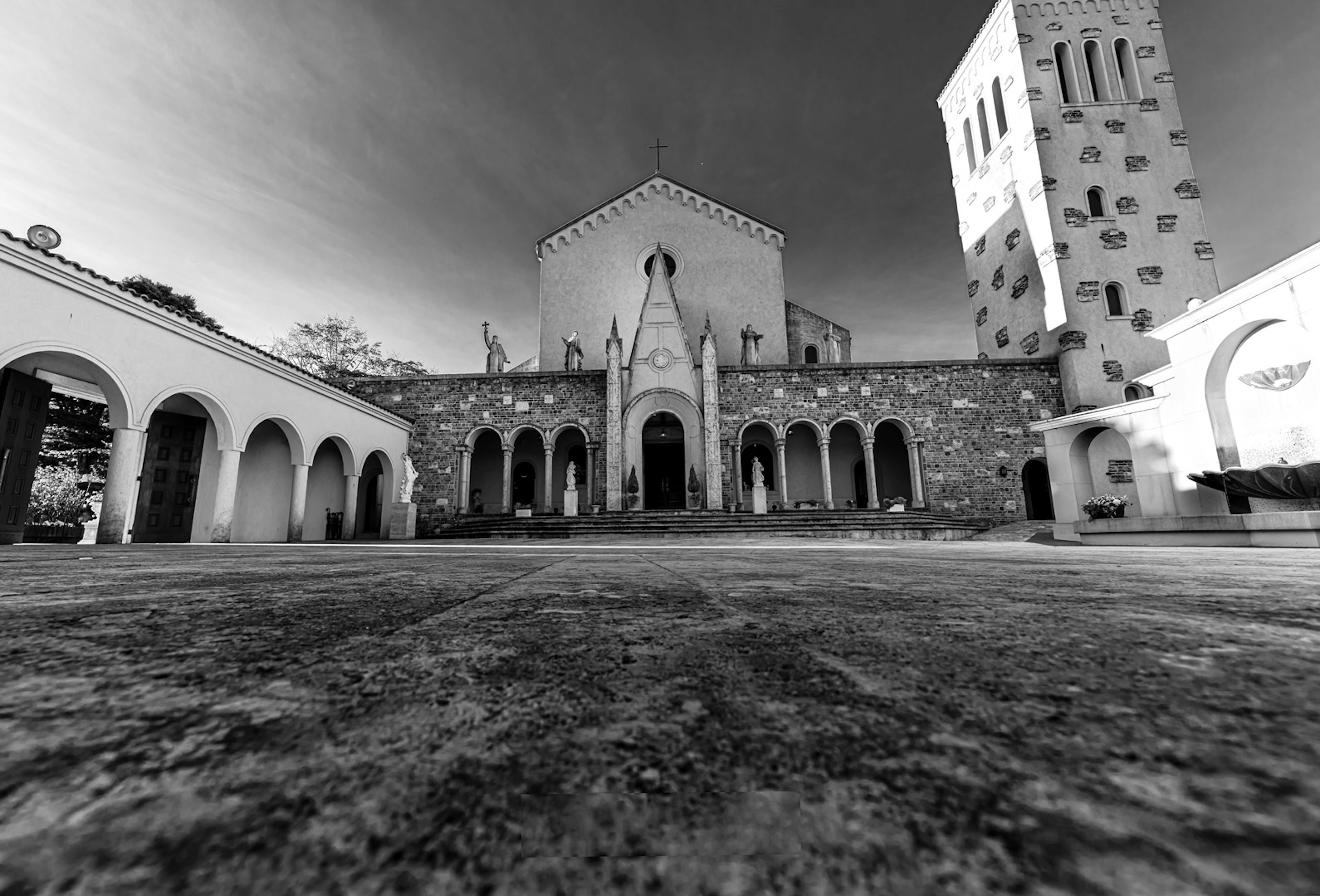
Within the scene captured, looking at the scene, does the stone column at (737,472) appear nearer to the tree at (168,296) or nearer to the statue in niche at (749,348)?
the statue in niche at (749,348)

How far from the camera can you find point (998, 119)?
20.0 m

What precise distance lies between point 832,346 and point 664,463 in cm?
781

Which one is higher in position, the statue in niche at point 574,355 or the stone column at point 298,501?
the statue in niche at point 574,355

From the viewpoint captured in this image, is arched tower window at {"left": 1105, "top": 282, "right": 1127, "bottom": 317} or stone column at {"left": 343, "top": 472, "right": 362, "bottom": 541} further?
arched tower window at {"left": 1105, "top": 282, "right": 1127, "bottom": 317}

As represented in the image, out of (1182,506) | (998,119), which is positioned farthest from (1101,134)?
(1182,506)

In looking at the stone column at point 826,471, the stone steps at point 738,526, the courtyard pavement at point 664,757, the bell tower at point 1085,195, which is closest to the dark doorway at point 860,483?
the stone column at point 826,471

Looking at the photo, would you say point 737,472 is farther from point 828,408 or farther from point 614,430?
point 614,430

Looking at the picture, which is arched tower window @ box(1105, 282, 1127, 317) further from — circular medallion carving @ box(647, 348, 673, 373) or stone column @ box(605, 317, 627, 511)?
stone column @ box(605, 317, 627, 511)

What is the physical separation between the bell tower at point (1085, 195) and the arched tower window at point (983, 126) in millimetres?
49

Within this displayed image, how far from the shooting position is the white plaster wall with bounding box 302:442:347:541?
1477 centimetres

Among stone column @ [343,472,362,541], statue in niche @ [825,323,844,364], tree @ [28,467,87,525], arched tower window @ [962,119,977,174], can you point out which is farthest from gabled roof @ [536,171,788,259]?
tree @ [28,467,87,525]

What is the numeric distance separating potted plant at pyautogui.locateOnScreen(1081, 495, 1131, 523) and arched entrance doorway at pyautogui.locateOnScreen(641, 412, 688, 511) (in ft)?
36.8

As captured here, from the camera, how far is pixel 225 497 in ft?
34.6

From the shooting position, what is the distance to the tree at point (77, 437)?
14219mm
